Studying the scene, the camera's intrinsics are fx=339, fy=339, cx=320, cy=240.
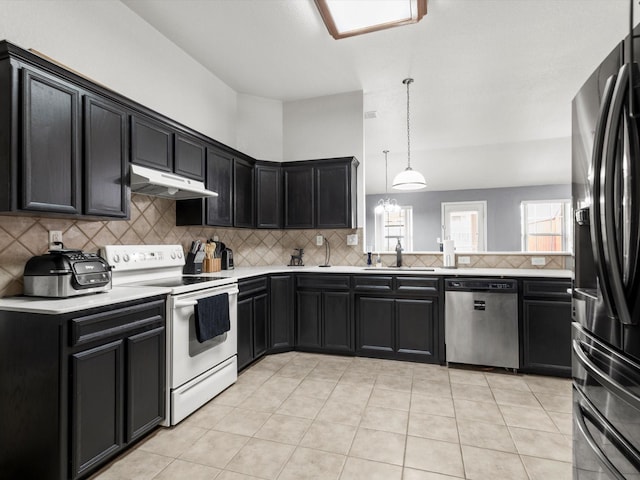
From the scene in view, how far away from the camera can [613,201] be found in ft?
3.22

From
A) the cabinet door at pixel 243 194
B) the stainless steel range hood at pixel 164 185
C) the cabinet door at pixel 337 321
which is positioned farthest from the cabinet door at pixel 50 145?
the cabinet door at pixel 337 321

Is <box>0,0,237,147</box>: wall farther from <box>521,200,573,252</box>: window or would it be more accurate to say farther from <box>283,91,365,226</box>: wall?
<box>521,200,573,252</box>: window

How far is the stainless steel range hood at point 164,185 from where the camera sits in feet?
7.57

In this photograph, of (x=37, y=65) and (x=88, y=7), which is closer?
(x=37, y=65)

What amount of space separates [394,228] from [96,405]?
7.66m

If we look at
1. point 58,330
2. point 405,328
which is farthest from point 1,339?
point 405,328

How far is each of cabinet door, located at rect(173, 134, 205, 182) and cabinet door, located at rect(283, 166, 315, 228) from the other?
1.21m

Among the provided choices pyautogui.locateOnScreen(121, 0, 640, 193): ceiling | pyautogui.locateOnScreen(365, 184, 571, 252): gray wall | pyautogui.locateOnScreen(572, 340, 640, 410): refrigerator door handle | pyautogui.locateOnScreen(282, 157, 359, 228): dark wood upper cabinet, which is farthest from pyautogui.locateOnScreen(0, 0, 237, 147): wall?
pyautogui.locateOnScreen(365, 184, 571, 252): gray wall

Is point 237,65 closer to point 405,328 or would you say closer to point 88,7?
point 88,7

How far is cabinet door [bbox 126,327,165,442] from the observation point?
1.87 metres

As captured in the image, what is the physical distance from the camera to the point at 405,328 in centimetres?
329

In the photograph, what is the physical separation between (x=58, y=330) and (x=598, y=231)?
2122mm

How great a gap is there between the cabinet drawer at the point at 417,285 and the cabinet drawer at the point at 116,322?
2140mm

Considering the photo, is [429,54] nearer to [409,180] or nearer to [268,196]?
[409,180]
